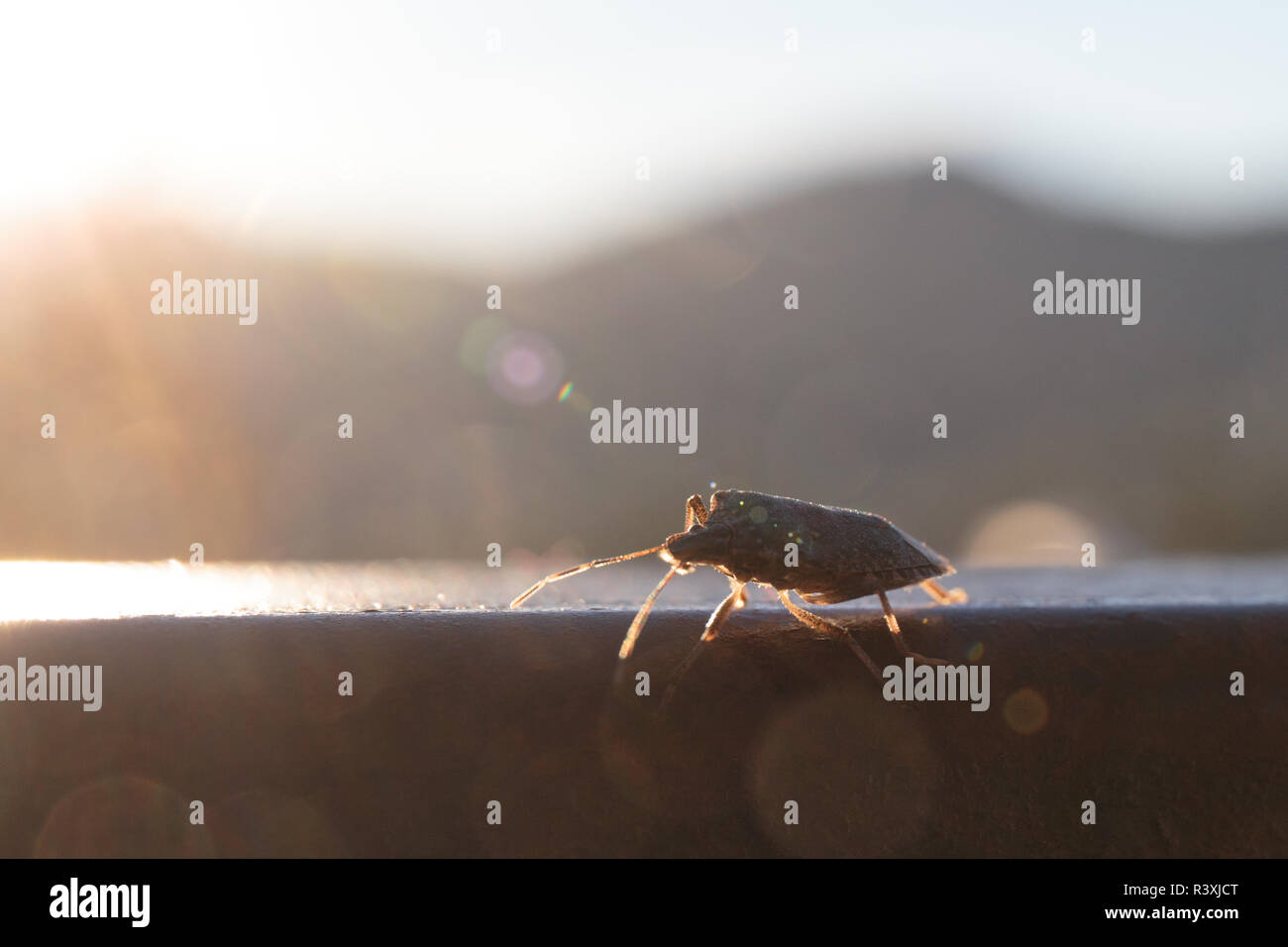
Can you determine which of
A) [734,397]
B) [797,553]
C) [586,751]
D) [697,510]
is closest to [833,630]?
[586,751]

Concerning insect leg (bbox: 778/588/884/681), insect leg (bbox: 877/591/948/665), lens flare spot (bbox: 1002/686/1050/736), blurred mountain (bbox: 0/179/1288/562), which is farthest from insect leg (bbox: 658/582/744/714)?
blurred mountain (bbox: 0/179/1288/562)

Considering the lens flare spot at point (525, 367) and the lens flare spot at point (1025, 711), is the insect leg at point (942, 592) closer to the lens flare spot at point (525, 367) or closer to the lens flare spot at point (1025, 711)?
the lens flare spot at point (1025, 711)

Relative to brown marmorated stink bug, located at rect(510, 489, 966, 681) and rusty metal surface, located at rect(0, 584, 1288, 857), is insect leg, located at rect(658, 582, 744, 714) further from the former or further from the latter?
brown marmorated stink bug, located at rect(510, 489, 966, 681)

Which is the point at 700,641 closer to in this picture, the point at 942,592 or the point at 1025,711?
the point at 1025,711
